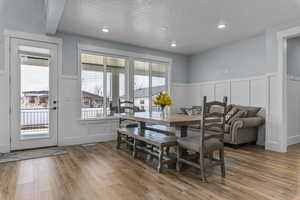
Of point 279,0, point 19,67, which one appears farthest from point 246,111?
point 19,67

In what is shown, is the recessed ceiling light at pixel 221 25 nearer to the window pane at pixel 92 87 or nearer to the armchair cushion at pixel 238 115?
the armchair cushion at pixel 238 115

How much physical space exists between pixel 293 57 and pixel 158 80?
11.7ft

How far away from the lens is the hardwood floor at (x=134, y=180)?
1979 mm

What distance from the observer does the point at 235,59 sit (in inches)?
191

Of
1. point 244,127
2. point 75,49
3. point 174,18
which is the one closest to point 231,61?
point 244,127

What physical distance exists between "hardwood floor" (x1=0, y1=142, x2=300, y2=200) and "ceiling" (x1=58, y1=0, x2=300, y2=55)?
8.63 feet

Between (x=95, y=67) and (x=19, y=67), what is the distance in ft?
5.23

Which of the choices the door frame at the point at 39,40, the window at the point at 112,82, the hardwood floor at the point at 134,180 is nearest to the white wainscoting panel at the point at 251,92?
the hardwood floor at the point at 134,180

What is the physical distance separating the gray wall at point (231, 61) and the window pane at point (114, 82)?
2.59 m

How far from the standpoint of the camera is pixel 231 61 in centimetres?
496

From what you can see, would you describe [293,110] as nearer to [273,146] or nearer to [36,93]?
[273,146]

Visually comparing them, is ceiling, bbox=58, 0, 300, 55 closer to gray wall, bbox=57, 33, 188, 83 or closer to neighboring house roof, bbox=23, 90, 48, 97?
gray wall, bbox=57, 33, 188, 83

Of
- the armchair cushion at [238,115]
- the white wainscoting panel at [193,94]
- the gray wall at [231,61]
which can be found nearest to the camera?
the armchair cushion at [238,115]

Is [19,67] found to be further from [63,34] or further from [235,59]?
[235,59]
